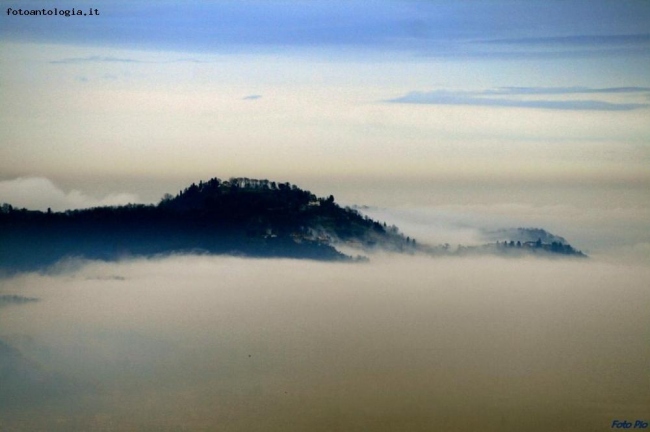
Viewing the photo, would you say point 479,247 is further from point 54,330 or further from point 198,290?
point 54,330

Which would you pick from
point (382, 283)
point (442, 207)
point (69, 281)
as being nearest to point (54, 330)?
point (69, 281)

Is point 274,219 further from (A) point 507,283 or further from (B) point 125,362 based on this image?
(A) point 507,283

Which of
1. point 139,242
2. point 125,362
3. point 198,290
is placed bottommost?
point 125,362

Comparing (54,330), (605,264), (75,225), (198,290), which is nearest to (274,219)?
(198,290)

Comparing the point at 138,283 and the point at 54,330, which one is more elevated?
the point at 138,283

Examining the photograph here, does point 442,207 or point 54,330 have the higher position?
point 442,207

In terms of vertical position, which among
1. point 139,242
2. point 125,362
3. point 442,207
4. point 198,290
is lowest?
point 125,362
